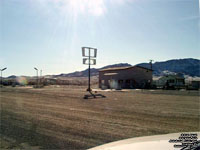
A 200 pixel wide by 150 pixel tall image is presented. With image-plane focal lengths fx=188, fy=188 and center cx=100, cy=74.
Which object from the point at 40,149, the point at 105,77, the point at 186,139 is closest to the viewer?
the point at 186,139

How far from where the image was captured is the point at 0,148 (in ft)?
18.1

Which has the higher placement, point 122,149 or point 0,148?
point 122,149

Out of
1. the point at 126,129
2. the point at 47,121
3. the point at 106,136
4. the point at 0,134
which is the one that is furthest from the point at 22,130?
the point at 126,129

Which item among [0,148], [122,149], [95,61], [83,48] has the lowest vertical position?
[0,148]

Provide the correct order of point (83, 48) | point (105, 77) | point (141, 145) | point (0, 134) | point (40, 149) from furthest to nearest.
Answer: point (105, 77)
point (83, 48)
point (0, 134)
point (40, 149)
point (141, 145)

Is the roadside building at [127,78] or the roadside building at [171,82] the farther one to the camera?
the roadside building at [127,78]

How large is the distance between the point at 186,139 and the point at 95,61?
118ft

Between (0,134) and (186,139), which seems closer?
(186,139)

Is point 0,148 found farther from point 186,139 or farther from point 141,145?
point 186,139

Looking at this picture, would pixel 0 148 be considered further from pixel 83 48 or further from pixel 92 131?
pixel 83 48

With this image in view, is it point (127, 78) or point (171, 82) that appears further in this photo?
point (127, 78)

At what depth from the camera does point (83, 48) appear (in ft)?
119

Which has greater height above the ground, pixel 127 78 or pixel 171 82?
pixel 127 78

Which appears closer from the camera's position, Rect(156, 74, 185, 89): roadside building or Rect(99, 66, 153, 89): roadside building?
Rect(156, 74, 185, 89): roadside building
